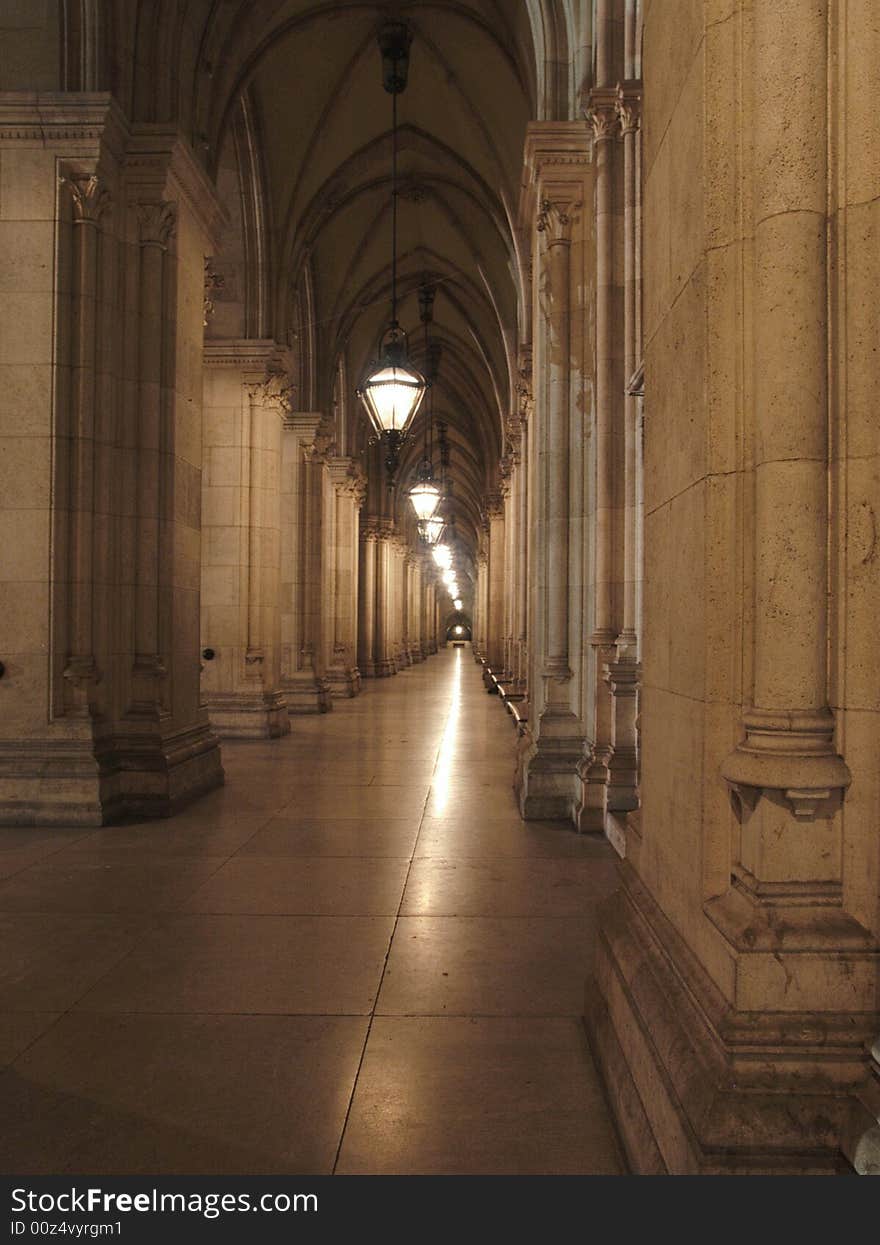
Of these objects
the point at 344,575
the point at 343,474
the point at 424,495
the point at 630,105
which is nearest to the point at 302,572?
the point at 424,495

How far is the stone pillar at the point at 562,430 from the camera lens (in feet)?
26.3

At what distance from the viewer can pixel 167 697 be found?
841cm

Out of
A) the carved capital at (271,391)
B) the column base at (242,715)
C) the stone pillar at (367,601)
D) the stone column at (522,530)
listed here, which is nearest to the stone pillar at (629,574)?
the stone column at (522,530)

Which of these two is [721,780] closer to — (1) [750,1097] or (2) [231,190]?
(1) [750,1097]

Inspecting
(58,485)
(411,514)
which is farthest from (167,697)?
(411,514)

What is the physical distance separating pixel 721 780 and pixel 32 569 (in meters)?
6.51

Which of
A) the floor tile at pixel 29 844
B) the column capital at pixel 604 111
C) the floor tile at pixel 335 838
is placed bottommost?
the floor tile at pixel 29 844

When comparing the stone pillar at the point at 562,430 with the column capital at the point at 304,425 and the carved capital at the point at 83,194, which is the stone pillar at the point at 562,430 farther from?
the column capital at the point at 304,425

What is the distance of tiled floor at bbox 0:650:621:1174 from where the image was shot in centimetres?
279

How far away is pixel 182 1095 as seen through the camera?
3045 millimetres

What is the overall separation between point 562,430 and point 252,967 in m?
5.41

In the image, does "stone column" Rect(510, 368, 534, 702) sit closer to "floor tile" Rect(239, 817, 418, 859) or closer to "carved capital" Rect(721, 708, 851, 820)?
"floor tile" Rect(239, 817, 418, 859)

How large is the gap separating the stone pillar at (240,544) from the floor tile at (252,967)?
844 centimetres

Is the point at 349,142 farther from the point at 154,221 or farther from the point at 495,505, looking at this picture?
the point at 495,505
